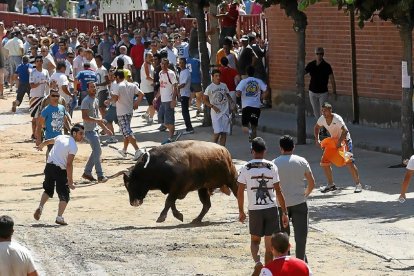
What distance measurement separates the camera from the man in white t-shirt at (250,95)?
1058 inches

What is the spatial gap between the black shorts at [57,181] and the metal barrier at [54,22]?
1263 inches

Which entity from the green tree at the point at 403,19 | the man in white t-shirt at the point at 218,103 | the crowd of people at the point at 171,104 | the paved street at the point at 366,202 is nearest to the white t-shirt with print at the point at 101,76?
the crowd of people at the point at 171,104

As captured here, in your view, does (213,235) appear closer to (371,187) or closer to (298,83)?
(371,187)

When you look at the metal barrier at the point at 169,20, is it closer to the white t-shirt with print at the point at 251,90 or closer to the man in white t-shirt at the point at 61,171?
the white t-shirt with print at the point at 251,90

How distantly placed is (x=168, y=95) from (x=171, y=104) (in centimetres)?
32

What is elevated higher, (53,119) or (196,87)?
(53,119)

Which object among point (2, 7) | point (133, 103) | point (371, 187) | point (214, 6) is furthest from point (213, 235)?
point (2, 7)

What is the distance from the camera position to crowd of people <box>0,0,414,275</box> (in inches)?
591

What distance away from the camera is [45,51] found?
1446 inches

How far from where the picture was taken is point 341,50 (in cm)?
3148

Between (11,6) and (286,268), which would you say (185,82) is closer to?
(286,268)

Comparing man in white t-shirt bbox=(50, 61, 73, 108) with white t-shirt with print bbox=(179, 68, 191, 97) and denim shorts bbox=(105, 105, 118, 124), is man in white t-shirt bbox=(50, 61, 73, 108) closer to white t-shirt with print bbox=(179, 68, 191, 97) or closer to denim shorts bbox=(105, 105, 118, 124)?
denim shorts bbox=(105, 105, 118, 124)

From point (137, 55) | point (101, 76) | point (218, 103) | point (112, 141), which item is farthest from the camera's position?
point (137, 55)

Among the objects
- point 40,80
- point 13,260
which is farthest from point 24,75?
point 13,260
